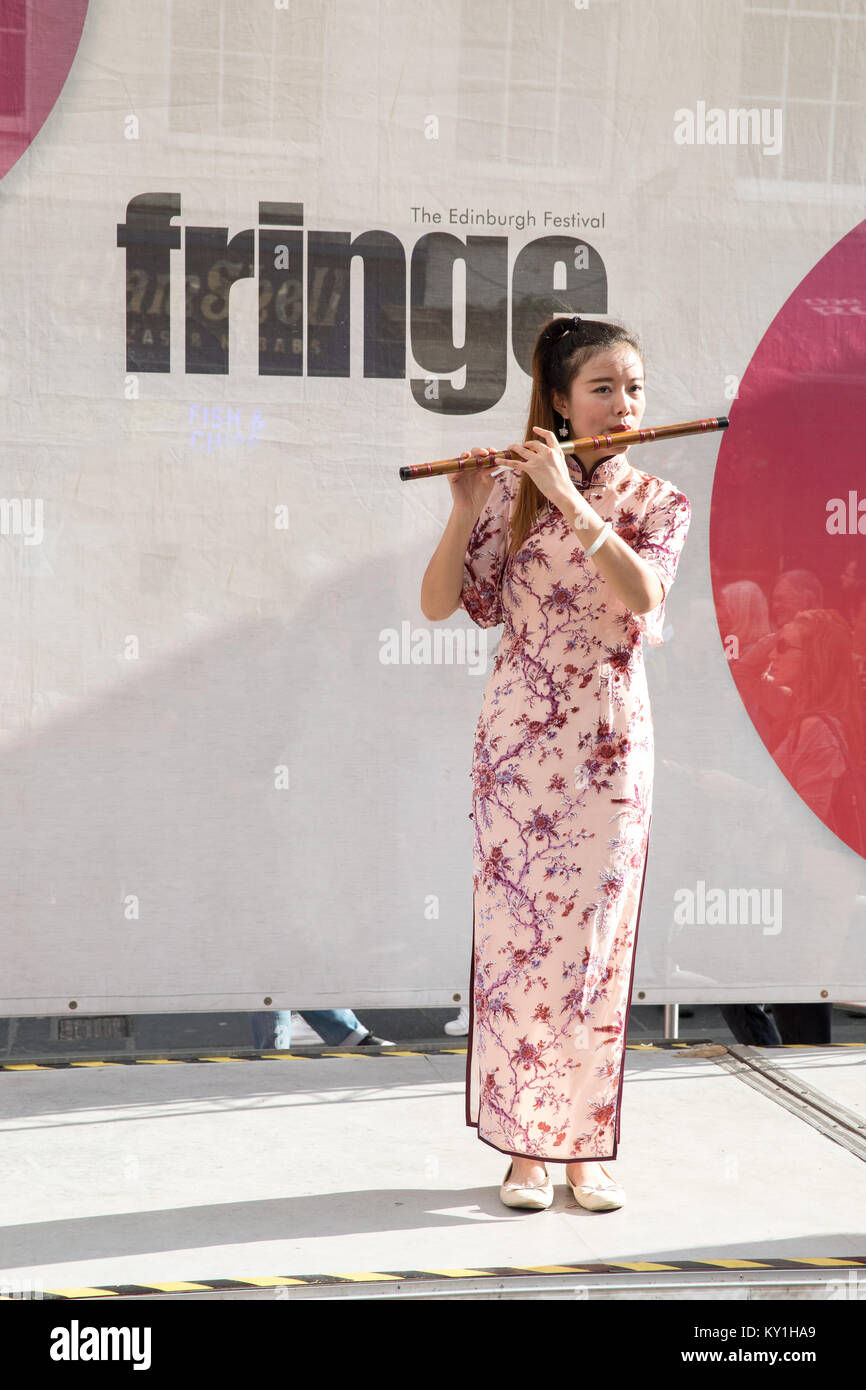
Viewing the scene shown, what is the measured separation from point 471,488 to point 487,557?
0.11 m

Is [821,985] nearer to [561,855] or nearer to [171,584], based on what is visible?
[561,855]

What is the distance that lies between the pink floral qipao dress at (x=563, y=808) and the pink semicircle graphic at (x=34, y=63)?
Answer: 1.44 m

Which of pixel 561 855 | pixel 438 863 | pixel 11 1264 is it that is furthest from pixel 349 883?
pixel 11 1264

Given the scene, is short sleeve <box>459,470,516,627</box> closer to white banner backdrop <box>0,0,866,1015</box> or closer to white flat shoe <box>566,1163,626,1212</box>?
white banner backdrop <box>0,0,866,1015</box>

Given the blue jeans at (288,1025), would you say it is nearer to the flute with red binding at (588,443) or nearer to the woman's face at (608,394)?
the flute with red binding at (588,443)

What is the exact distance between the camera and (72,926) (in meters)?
2.90

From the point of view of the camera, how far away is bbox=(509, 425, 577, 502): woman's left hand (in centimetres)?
195

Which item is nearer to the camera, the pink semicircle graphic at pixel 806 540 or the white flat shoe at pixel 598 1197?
the white flat shoe at pixel 598 1197

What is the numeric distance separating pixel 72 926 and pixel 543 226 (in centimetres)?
184

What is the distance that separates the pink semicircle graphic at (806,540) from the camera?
3.09 metres

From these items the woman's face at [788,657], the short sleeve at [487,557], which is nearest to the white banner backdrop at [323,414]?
the woman's face at [788,657]

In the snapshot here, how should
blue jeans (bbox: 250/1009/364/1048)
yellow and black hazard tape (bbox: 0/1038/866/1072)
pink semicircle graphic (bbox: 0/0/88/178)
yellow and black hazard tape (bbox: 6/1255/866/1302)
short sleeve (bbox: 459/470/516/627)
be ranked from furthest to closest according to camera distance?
blue jeans (bbox: 250/1009/364/1048) < yellow and black hazard tape (bbox: 0/1038/866/1072) < pink semicircle graphic (bbox: 0/0/88/178) < short sleeve (bbox: 459/470/516/627) < yellow and black hazard tape (bbox: 6/1255/866/1302)

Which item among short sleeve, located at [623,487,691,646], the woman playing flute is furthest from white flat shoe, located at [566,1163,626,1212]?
short sleeve, located at [623,487,691,646]
